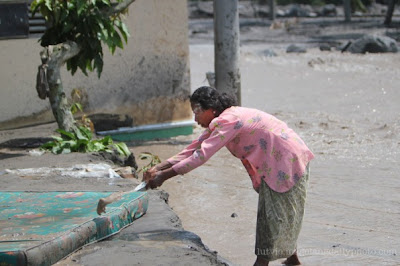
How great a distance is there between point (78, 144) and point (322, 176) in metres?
2.49

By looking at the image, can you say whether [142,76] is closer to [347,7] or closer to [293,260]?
[293,260]

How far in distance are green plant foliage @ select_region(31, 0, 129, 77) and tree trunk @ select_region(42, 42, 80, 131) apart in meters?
0.17

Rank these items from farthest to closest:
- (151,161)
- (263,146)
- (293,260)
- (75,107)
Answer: (75,107), (151,161), (293,260), (263,146)

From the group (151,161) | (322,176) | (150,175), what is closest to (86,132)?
(151,161)

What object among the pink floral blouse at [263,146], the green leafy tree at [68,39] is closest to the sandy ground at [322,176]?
the green leafy tree at [68,39]

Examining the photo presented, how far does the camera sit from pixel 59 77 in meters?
6.84

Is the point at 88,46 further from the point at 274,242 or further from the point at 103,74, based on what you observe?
the point at 274,242

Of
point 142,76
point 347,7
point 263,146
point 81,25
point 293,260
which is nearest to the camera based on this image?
point 263,146

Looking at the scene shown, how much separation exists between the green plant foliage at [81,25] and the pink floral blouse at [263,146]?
9.76 feet

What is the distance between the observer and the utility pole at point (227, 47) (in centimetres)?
904

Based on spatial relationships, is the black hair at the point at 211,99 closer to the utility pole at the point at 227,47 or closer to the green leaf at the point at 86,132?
the green leaf at the point at 86,132

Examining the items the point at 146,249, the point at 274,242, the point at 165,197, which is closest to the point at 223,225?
the point at 165,197

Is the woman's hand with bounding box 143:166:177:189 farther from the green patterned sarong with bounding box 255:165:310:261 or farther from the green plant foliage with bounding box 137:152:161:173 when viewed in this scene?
the green plant foliage with bounding box 137:152:161:173

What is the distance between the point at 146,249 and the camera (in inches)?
155
